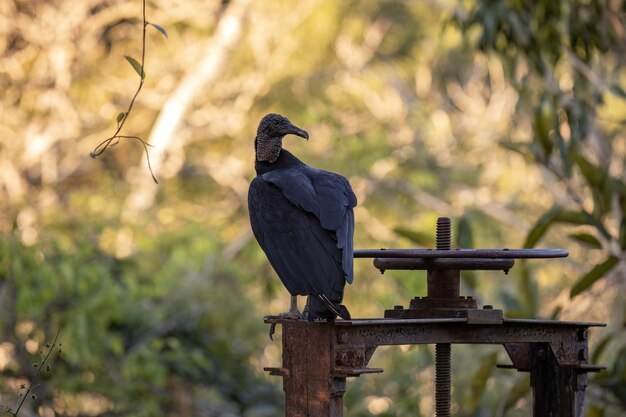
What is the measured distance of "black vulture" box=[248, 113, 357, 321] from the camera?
3.66 meters

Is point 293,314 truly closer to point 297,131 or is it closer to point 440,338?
point 440,338

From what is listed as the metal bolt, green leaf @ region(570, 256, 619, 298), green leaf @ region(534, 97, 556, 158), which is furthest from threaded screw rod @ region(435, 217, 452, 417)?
green leaf @ region(534, 97, 556, 158)

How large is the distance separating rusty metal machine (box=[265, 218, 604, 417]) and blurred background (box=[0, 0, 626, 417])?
6.41 feet

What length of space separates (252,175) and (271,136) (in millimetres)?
11708

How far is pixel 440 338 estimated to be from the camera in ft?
13.0

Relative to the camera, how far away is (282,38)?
18000mm

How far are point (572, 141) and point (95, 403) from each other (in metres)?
5.54

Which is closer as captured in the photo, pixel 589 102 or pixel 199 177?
pixel 589 102

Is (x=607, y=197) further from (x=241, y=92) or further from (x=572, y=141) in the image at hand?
(x=241, y=92)

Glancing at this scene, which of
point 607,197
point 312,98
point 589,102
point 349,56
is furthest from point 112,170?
point 607,197

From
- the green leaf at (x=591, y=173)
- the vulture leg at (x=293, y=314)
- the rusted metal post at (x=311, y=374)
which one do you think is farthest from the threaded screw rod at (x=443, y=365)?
the green leaf at (x=591, y=173)

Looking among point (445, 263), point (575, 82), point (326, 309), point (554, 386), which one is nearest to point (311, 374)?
point (326, 309)

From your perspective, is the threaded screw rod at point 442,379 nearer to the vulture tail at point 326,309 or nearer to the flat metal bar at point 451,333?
the flat metal bar at point 451,333

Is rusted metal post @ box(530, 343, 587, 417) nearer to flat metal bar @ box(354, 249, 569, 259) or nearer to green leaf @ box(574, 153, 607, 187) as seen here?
flat metal bar @ box(354, 249, 569, 259)
